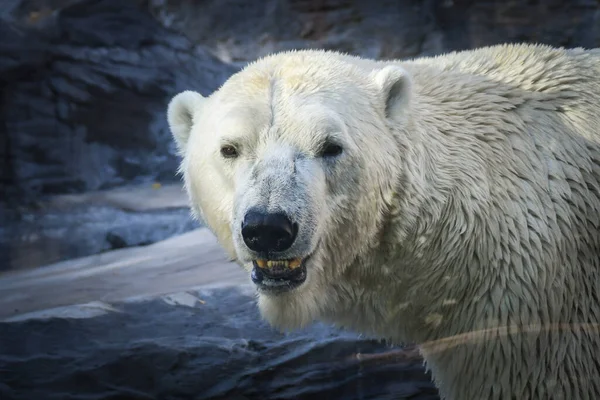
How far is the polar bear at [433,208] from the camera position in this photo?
270 cm

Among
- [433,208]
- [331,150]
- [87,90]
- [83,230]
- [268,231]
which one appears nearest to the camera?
[268,231]

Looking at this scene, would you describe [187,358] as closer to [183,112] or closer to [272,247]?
[183,112]

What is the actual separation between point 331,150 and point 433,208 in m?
0.43

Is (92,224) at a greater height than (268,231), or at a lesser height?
lesser

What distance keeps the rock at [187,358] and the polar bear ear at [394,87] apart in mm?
1630

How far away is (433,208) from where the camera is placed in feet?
9.21

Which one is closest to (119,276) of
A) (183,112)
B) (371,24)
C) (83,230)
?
(83,230)

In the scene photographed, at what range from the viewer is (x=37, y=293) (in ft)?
14.6

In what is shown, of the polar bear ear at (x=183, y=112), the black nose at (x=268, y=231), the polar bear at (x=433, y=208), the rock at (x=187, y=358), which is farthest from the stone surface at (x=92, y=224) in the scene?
the black nose at (x=268, y=231)

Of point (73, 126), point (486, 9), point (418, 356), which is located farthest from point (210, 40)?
point (418, 356)

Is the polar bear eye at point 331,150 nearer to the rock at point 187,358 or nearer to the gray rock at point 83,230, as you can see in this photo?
the rock at point 187,358

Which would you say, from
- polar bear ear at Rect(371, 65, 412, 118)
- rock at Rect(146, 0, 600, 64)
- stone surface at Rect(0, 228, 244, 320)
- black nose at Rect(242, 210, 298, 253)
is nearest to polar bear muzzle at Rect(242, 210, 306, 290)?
black nose at Rect(242, 210, 298, 253)

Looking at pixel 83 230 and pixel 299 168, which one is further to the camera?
pixel 83 230

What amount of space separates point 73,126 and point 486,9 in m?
3.98
